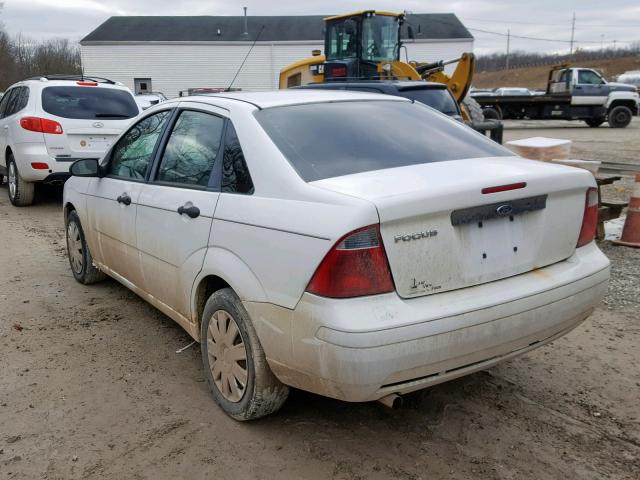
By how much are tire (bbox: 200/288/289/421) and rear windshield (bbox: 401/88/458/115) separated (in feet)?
25.0

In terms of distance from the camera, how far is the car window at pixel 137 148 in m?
3.97

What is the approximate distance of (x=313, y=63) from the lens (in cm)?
1628

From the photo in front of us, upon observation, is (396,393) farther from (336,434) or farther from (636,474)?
(636,474)

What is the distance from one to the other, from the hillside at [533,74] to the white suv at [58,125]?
7634cm

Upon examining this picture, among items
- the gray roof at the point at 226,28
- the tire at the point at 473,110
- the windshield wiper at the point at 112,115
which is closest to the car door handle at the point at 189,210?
the windshield wiper at the point at 112,115

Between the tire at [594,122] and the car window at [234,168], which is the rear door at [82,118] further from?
the tire at [594,122]

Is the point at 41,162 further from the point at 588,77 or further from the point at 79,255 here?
the point at 588,77

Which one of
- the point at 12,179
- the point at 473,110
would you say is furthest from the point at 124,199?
the point at 473,110

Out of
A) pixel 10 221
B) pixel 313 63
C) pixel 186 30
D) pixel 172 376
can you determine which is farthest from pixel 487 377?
pixel 186 30

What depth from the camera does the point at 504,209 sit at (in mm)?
2664

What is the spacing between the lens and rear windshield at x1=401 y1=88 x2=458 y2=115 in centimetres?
1002

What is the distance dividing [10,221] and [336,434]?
7.00m

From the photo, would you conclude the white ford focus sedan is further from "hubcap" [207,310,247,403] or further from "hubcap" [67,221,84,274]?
"hubcap" [67,221,84,274]

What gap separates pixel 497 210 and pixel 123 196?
99.5 inches
